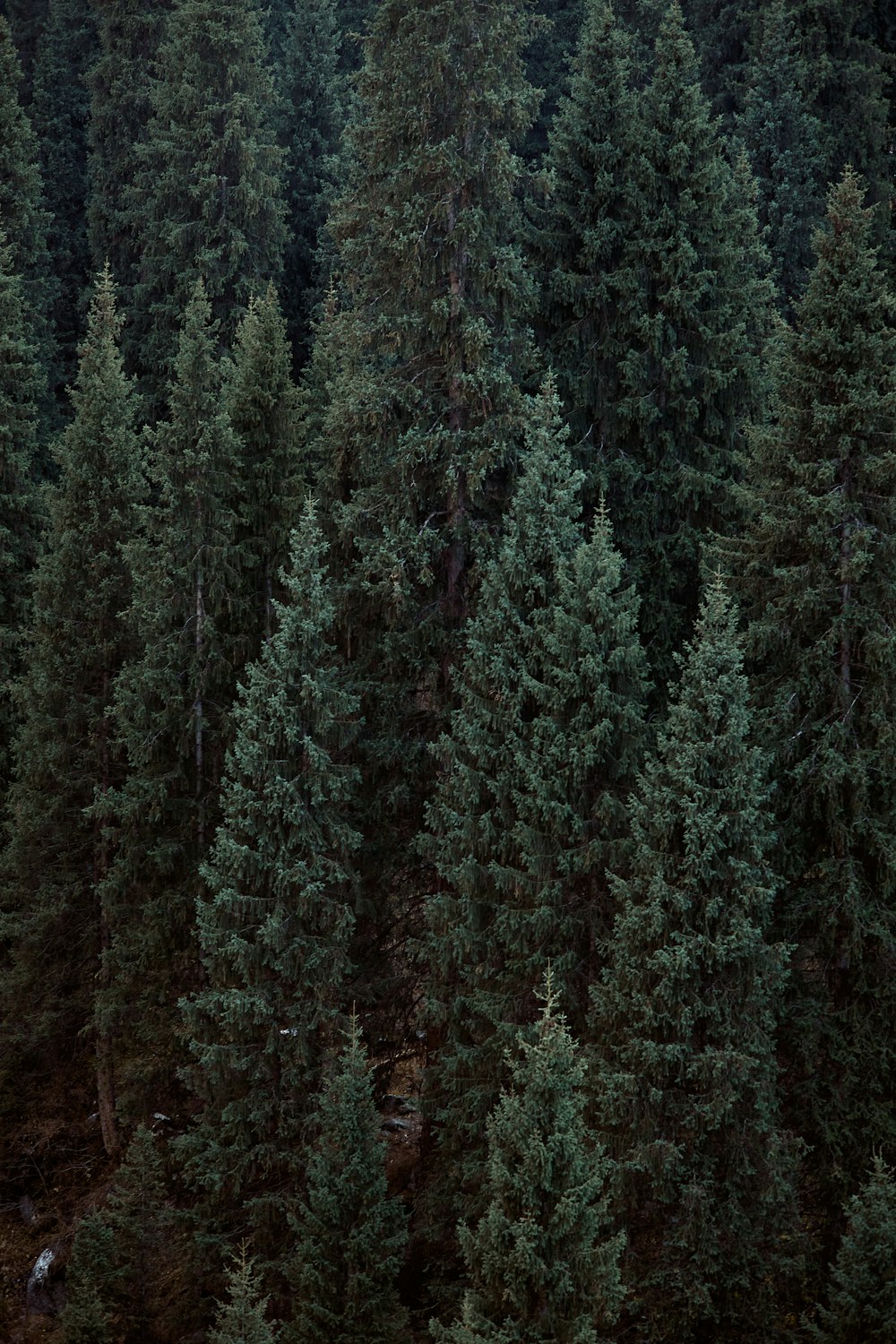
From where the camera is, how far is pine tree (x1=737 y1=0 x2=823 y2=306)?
2992cm

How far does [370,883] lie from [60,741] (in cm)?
699

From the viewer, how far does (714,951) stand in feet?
47.8

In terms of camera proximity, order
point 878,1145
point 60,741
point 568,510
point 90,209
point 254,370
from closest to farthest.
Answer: point 878,1145, point 568,510, point 254,370, point 60,741, point 90,209

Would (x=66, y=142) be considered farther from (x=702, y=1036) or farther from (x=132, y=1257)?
(x=702, y=1036)

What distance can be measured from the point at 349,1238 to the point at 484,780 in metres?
5.68

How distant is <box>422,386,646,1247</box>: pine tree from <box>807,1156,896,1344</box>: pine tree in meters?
4.03

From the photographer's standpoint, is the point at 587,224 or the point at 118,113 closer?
the point at 587,224

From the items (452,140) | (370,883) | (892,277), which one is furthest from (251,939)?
(892,277)

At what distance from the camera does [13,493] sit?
1128 inches

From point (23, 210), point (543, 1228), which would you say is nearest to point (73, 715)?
point (543, 1228)

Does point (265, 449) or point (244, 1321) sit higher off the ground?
point (265, 449)

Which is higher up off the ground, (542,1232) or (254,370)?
(254,370)

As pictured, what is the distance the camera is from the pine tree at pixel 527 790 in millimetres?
16406

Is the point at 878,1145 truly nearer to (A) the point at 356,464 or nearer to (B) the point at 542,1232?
(B) the point at 542,1232
